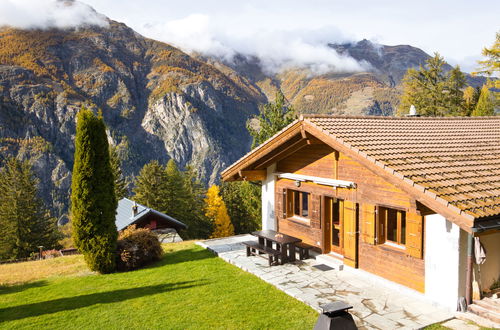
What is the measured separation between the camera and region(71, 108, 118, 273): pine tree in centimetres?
1077

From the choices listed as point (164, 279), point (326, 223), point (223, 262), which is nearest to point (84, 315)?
point (164, 279)

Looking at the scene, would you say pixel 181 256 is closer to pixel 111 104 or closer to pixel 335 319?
pixel 335 319

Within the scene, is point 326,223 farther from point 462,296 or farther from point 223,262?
point 462,296

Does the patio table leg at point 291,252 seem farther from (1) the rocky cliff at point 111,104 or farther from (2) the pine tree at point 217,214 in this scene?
(1) the rocky cliff at point 111,104

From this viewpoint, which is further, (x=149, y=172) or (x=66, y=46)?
(x=66, y=46)

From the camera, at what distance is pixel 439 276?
7.68 metres

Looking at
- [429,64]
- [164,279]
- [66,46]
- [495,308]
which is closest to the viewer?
[495,308]

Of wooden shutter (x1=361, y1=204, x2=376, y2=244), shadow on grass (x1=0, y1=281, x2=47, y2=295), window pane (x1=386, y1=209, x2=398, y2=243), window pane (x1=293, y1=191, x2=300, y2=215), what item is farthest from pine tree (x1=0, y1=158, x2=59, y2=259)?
window pane (x1=386, y1=209, x2=398, y2=243)

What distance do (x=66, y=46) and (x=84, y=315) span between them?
7613 inches

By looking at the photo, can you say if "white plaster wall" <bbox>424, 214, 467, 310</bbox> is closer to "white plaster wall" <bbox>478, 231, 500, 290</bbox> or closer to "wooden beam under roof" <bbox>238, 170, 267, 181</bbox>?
"white plaster wall" <bbox>478, 231, 500, 290</bbox>

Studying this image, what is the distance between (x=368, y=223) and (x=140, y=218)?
2116 cm

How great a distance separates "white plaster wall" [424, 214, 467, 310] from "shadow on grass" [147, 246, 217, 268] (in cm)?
644

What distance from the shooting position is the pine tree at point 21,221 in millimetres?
36875

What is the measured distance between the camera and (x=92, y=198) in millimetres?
10820
